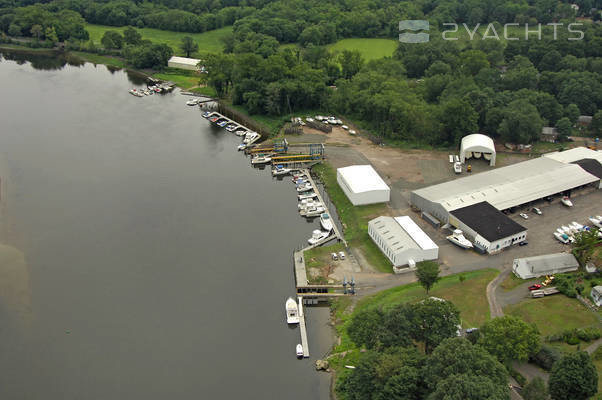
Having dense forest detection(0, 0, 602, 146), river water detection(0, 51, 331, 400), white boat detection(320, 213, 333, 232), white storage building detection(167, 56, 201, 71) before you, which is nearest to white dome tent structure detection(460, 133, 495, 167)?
dense forest detection(0, 0, 602, 146)

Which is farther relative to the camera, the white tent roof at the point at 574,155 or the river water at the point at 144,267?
the white tent roof at the point at 574,155

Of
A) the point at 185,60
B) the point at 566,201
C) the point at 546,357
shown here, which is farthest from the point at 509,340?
the point at 185,60

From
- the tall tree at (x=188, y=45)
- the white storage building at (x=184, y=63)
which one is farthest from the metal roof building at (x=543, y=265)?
the tall tree at (x=188, y=45)

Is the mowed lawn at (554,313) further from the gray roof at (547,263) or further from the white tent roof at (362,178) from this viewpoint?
the white tent roof at (362,178)

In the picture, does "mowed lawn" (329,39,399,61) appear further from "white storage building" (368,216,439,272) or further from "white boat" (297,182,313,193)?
"white storage building" (368,216,439,272)

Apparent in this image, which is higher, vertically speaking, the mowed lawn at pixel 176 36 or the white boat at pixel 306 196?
the mowed lawn at pixel 176 36

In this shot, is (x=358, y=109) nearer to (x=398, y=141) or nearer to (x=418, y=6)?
(x=398, y=141)
